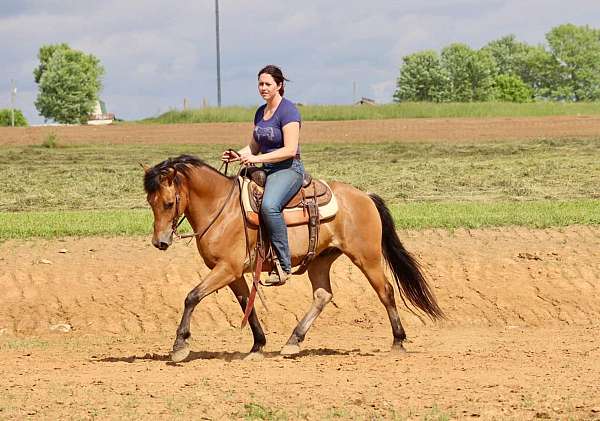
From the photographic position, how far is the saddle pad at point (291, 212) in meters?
11.4

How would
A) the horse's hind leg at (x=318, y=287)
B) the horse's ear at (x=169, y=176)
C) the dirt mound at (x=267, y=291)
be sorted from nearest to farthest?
the horse's ear at (x=169, y=176), the horse's hind leg at (x=318, y=287), the dirt mound at (x=267, y=291)

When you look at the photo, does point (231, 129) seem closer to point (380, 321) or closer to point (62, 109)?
point (380, 321)

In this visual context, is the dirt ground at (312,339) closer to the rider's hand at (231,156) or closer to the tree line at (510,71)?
the rider's hand at (231,156)

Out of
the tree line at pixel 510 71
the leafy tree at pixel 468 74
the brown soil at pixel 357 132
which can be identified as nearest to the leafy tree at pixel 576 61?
the tree line at pixel 510 71

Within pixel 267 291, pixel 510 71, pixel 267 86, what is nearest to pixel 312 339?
pixel 267 291

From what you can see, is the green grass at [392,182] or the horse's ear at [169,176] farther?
the green grass at [392,182]

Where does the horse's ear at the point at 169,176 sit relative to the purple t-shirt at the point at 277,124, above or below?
below

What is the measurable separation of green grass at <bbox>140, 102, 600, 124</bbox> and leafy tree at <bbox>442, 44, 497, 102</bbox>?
5669cm

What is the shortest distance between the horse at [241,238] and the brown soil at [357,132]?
24536 mm

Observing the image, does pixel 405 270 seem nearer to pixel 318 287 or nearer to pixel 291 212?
pixel 318 287

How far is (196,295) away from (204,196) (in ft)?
3.49

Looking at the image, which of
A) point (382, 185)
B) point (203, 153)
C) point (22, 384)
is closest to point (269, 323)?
point (22, 384)

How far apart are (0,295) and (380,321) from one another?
5.46 m

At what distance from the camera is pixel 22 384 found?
9734 millimetres
